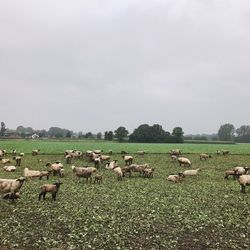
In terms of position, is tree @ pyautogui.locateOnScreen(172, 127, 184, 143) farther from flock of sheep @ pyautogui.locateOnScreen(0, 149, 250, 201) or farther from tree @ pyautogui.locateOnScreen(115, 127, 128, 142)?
flock of sheep @ pyautogui.locateOnScreen(0, 149, 250, 201)

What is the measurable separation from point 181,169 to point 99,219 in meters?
27.7

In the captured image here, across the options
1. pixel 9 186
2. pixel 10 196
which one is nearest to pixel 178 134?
pixel 9 186

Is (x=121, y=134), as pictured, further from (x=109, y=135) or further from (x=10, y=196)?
(x=10, y=196)

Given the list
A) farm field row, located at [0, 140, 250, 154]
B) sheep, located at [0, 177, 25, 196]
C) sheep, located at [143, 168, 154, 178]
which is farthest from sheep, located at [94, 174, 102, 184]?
farm field row, located at [0, 140, 250, 154]

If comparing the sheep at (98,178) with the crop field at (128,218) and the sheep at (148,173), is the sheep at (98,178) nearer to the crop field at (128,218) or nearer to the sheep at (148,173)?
the crop field at (128,218)

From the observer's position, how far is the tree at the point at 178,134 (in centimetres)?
15712

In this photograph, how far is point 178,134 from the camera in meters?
161

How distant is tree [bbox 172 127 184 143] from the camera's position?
157 m

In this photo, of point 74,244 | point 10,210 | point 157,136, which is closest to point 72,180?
point 10,210

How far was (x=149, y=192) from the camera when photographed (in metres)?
31.0

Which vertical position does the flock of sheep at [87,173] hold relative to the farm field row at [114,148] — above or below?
below

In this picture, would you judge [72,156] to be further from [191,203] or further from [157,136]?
[157,136]

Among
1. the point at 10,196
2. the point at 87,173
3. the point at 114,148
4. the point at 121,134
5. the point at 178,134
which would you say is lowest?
the point at 10,196

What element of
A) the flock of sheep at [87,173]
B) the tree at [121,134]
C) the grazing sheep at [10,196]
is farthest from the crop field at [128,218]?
the tree at [121,134]
